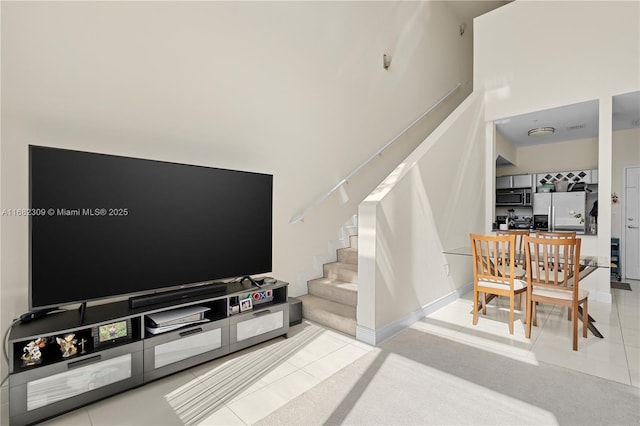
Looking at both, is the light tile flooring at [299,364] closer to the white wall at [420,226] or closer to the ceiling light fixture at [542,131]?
the white wall at [420,226]

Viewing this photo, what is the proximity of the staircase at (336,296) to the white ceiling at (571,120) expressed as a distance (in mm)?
3792

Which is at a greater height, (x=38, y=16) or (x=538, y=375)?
(x=38, y=16)

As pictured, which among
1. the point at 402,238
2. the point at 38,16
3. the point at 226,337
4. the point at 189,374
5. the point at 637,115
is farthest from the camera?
the point at 637,115

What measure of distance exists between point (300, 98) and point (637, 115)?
5521 mm

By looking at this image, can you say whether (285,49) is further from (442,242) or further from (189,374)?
(189,374)

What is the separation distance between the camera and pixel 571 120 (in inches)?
209

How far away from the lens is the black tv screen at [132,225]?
1.95 m

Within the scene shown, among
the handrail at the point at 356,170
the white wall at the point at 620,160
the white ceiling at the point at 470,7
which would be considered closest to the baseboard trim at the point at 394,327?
the handrail at the point at 356,170

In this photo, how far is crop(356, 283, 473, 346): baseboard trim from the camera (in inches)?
114

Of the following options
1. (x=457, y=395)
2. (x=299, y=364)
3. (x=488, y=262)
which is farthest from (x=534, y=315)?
(x=299, y=364)

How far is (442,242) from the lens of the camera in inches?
159

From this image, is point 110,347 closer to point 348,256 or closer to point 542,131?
point 348,256

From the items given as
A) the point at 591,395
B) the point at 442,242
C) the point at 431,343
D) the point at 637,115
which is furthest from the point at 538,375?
the point at 637,115

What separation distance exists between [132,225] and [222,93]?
1560 millimetres
